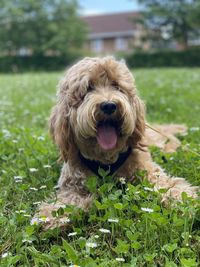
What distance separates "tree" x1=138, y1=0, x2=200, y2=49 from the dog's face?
115 feet

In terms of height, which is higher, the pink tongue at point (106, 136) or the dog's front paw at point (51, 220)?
the pink tongue at point (106, 136)

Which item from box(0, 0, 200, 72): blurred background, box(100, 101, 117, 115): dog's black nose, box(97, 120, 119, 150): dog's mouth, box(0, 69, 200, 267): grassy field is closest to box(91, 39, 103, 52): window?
box(0, 0, 200, 72): blurred background

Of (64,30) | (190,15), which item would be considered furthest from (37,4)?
(190,15)

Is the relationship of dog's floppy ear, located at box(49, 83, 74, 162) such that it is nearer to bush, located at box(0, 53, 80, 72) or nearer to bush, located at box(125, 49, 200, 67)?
bush, located at box(125, 49, 200, 67)

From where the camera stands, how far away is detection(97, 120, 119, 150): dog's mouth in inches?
154

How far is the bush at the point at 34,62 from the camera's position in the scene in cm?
3821

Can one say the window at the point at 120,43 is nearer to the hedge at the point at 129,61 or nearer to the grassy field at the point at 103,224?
the hedge at the point at 129,61

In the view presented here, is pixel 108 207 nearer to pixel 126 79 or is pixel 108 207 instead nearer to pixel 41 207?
pixel 41 207

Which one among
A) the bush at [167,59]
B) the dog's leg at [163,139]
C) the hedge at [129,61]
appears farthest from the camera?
the hedge at [129,61]

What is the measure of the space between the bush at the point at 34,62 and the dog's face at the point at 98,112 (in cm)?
3409

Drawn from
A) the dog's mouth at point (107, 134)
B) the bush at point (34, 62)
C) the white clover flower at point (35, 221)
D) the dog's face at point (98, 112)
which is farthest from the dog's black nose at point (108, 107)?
the bush at point (34, 62)

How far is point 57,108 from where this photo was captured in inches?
168

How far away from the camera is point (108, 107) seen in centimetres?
379

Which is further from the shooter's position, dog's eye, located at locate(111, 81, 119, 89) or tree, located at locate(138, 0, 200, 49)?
tree, located at locate(138, 0, 200, 49)
